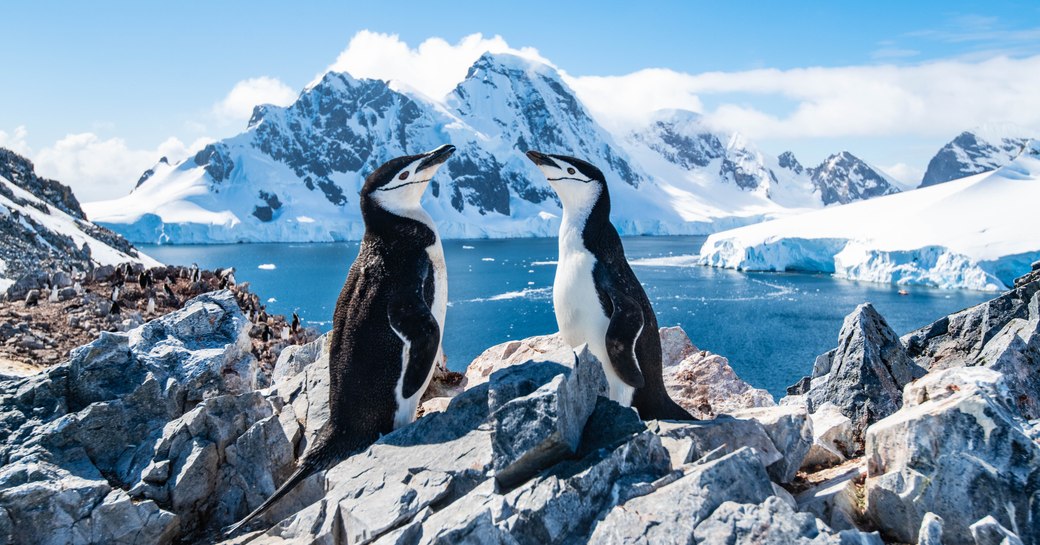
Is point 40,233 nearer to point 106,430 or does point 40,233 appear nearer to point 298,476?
point 106,430

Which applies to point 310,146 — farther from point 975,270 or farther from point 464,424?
point 464,424

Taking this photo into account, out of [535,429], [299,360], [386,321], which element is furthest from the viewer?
[299,360]

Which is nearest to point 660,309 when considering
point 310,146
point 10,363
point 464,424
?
point 10,363

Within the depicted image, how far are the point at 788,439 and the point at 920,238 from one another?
201ft

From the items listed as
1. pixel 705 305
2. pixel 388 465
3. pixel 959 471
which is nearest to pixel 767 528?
pixel 959 471

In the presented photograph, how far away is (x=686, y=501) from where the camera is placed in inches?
128

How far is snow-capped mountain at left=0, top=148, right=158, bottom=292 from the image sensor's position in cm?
2359

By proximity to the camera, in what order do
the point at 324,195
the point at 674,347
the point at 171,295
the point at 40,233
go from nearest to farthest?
the point at 674,347
the point at 171,295
the point at 40,233
the point at 324,195

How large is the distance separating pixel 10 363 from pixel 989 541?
12147mm

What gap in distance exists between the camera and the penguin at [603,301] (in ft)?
17.5

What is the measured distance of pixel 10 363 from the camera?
1027 cm

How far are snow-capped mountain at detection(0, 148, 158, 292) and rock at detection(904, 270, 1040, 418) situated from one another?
20.7 metres

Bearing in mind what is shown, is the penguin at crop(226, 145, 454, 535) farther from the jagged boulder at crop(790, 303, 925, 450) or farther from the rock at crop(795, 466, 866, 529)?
the jagged boulder at crop(790, 303, 925, 450)

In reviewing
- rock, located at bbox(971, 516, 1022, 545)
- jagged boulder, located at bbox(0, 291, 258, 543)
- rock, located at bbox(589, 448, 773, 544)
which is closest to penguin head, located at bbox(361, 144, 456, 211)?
jagged boulder, located at bbox(0, 291, 258, 543)
